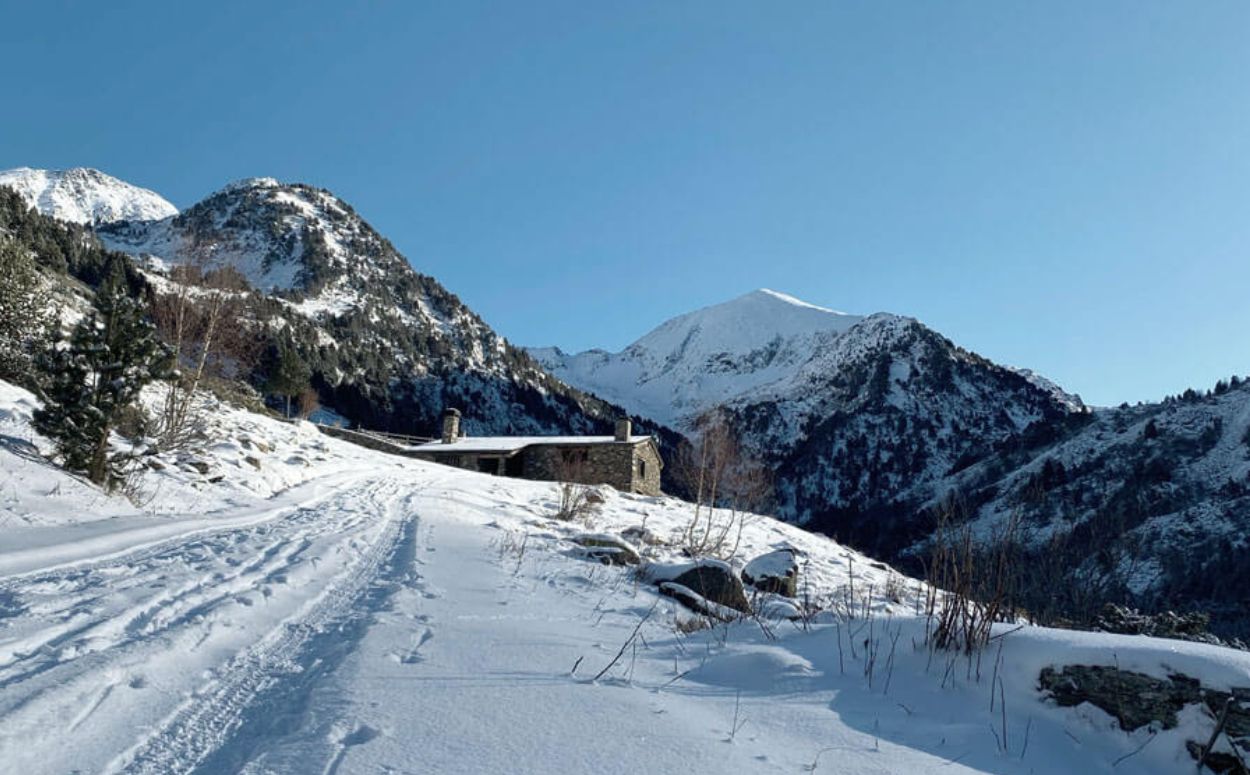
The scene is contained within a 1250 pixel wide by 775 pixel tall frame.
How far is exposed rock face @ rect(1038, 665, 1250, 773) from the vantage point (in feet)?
10.9

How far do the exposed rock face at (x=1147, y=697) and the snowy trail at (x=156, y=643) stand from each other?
14.8 ft

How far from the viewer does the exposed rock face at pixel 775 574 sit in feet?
33.0

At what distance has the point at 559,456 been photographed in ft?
145

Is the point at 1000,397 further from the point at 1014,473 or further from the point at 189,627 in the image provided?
the point at 189,627

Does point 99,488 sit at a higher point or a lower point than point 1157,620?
lower

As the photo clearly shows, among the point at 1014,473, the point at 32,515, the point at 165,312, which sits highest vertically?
the point at 1014,473

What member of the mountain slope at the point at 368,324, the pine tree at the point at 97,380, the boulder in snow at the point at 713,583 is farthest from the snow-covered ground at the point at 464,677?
the mountain slope at the point at 368,324

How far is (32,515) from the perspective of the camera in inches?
340

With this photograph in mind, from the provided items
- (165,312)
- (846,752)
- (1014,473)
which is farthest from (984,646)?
(1014,473)

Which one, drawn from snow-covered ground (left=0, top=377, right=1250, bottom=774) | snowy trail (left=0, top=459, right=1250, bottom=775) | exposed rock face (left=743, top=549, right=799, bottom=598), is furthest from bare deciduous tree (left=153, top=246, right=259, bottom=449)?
exposed rock face (left=743, top=549, right=799, bottom=598)

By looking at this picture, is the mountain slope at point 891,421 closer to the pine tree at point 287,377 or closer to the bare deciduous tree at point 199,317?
the pine tree at point 287,377

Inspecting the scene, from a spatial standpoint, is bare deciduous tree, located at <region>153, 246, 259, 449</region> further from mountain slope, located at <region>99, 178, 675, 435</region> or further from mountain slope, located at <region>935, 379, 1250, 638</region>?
mountain slope, located at <region>99, 178, 675, 435</region>

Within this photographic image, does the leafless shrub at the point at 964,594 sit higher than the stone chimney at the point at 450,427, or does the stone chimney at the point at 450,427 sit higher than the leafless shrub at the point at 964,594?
the stone chimney at the point at 450,427

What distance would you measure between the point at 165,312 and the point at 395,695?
2179 cm
